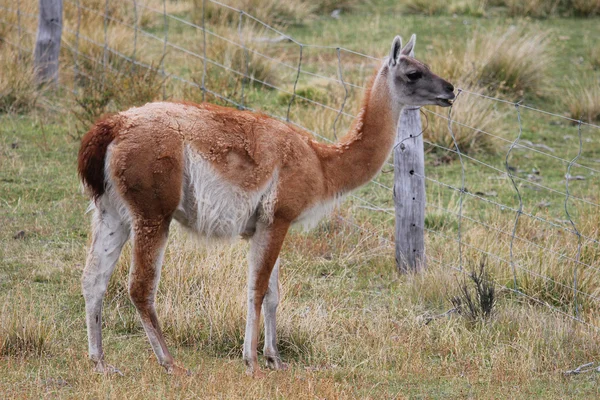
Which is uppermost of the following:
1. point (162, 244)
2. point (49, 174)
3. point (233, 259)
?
point (162, 244)

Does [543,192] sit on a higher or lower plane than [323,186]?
lower

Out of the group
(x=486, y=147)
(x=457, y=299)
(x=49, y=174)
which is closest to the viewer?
(x=457, y=299)

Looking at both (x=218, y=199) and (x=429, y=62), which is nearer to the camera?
(x=218, y=199)

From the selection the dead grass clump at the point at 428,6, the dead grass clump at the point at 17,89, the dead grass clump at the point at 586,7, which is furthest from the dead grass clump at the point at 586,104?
the dead grass clump at the point at 17,89

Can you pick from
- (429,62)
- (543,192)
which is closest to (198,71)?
(429,62)

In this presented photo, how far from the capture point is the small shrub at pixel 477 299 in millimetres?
6309

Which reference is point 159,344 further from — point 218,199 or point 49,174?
point 49,174

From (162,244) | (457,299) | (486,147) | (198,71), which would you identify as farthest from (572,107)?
(162,244)

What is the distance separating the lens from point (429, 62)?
1221 centimetres

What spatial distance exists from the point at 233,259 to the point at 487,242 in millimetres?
2166

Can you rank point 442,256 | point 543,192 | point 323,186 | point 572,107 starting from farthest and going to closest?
point 572,107, point 543,192, point 442,256, point 323,186

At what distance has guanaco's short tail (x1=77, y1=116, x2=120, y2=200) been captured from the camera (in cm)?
516

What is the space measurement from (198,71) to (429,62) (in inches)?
123

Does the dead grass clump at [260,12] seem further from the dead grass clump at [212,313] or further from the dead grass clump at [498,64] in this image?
the dead grass clump at [212,313]
